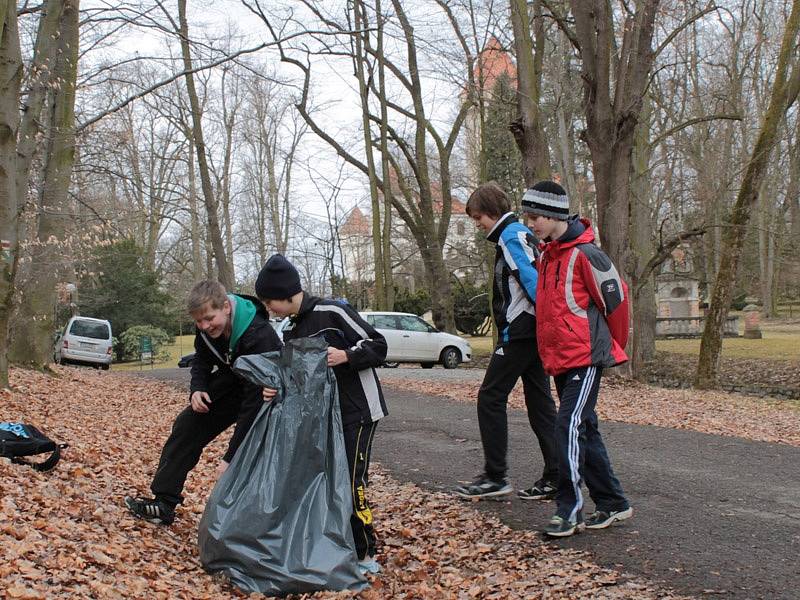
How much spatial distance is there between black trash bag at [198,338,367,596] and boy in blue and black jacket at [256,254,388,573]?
0.31 ft

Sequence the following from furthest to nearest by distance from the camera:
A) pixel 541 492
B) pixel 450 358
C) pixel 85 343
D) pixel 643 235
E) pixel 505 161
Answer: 1. pixel 505 161
2. pixel 85 343
3. pixel 643 235
4. pixel 450 358
5. pixel 541 492

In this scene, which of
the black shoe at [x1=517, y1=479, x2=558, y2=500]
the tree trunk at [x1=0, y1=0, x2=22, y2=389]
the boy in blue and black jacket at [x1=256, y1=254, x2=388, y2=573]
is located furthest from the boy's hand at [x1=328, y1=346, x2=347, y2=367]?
the tree trunk at [x1=0, y1=0, x2=22, y2=389]

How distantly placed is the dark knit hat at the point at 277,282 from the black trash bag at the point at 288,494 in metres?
0.25

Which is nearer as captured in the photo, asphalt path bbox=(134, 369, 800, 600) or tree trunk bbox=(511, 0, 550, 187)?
asphalt path bbox=(134, 369, 800, 600)

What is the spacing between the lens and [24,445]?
200 inches

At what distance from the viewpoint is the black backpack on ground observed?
5.04 metres

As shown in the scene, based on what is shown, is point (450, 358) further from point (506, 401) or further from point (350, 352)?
point (350, 352)

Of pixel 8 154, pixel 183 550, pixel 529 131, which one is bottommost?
pixel 183 550

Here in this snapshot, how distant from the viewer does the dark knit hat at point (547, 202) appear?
4.57m

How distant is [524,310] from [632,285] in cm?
1048

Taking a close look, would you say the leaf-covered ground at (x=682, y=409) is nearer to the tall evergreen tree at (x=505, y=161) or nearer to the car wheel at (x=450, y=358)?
the car wheel at (x=450, y=358)

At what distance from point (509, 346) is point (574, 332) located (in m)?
0.66

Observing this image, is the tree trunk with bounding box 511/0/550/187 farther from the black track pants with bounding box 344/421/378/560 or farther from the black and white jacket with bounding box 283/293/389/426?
the black track pants with bounding box 344/421/378/560

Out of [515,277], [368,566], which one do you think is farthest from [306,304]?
[515,277]
